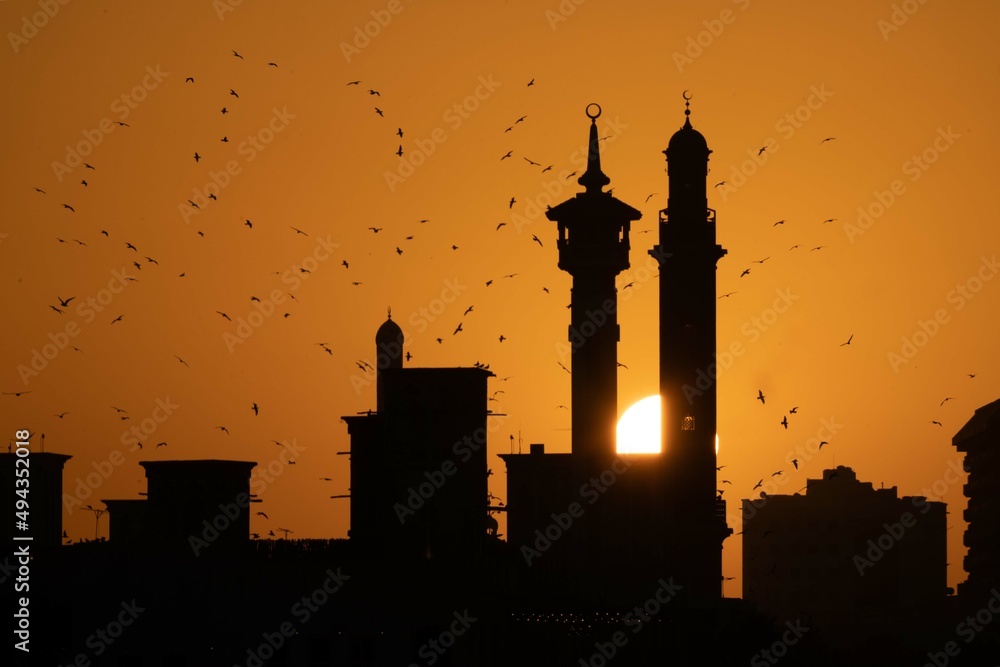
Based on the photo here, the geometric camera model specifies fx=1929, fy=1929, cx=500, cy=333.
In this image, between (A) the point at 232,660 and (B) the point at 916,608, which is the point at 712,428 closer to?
(A) the point at 232,660

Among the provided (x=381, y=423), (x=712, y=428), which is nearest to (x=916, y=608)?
(x=712, y=428)

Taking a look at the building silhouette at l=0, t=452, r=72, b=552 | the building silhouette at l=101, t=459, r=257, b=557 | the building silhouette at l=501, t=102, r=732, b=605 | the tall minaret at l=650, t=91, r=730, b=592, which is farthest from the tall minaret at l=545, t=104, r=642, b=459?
the building silhouette at l=0, t=452, r=72, b=552

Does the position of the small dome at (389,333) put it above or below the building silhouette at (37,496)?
above

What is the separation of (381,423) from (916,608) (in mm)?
79155

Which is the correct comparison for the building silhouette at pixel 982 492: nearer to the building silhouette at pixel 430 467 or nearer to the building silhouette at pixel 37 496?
the building silhouette at pixel 37 496

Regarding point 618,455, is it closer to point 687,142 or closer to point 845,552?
point 687,142

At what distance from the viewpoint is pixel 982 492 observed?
161m

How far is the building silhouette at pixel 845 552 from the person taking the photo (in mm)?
157625

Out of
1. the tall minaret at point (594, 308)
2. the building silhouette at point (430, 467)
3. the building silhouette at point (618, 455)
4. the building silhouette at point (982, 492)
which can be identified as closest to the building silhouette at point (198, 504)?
the building silhouette at point (430, 467)

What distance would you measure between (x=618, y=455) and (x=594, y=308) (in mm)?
5848

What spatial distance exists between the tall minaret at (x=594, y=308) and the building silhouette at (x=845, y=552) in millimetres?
83150

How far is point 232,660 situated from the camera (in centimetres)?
6481

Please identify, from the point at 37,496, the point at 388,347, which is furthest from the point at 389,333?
the point at 37,496

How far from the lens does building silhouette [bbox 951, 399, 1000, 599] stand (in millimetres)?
153500
